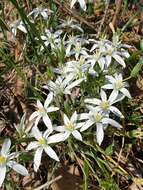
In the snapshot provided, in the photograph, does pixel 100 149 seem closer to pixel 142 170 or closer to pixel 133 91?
pixel 142 170

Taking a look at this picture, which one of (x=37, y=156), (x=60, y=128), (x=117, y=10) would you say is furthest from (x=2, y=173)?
(x=117, y=10)

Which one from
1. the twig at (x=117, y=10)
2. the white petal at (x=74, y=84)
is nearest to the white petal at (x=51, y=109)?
the white petal at (x=74, y=84)

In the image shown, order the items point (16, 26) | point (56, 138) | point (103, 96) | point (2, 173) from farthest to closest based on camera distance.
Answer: point (16, 26) → point (103, 96) → point (56, 138) → point (2, 173)

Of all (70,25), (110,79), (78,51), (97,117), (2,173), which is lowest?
(2,173)

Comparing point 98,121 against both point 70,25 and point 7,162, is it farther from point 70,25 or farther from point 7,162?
point 70,25

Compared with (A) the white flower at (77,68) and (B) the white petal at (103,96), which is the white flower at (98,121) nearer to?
(B) the white petal at (103,96)

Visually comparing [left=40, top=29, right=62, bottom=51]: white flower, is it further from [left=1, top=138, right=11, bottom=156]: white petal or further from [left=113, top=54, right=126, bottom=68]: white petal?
[left=1, top=138, right=11, bottom=156]: white petal

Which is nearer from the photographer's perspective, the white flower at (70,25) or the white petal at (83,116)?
the white petal at (83,116)
